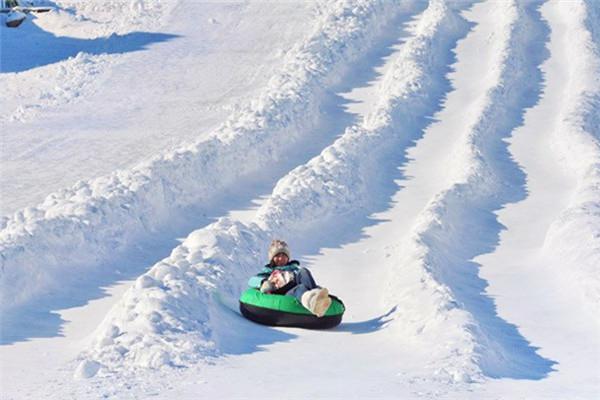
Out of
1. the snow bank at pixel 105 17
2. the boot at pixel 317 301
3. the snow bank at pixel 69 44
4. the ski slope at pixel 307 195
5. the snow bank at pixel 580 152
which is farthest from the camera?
the snow bank at pixel 105 17

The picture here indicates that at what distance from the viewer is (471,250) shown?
1823cm

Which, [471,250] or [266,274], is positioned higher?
[471,250]

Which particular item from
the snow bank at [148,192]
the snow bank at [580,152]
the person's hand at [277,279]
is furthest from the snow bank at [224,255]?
the snow bank at [580,152]

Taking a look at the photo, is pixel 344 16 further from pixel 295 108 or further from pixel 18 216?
Answer: pixel 18 216

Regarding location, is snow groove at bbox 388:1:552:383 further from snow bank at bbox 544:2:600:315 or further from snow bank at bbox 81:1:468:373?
snow bank at bbox 81:1:468:373

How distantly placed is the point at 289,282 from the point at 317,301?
A: 23.5 inches

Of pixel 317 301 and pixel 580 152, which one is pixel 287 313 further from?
pixel 580 152

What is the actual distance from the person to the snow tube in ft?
0.34

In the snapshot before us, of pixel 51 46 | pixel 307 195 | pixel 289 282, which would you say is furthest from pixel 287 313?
pixel 51 46

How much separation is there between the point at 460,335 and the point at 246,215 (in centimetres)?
767

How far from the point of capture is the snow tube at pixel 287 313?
529 inches

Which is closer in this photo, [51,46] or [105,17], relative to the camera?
[51,46]

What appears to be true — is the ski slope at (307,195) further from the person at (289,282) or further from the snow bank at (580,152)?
the person at (289,282)

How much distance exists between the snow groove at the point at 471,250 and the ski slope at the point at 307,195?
0.05m
